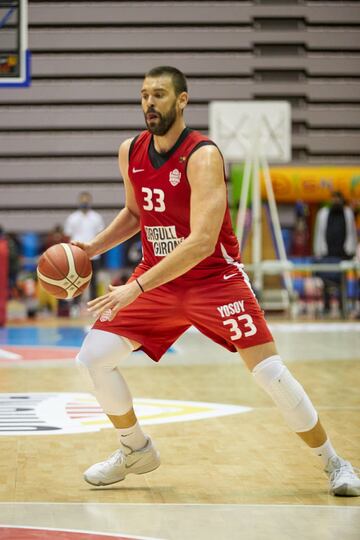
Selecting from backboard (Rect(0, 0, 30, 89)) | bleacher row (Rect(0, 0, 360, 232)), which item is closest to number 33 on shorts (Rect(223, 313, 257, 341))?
backboard (Rect(0, 0, 30, 89))

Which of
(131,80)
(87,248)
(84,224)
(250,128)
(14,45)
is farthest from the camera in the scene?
(131,80)

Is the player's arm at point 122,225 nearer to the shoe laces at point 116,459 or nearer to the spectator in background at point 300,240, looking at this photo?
the shoe laces at point 116,459

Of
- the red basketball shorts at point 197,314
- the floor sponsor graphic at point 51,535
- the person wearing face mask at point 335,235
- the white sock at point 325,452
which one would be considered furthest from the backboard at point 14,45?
the floor sponsor graphic at point 51,535

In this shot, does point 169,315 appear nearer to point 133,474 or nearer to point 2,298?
point 133,474

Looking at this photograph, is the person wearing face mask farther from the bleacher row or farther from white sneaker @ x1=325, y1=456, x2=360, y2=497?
white sneaker @ x1=325, y1=456, x2=360, y2=497

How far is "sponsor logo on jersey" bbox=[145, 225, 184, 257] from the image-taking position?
4.05 meters

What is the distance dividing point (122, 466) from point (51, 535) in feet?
3.08

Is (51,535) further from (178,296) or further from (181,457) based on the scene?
(181,457)

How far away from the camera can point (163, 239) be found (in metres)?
4.07

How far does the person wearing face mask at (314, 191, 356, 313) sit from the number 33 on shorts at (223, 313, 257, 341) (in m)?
10.7

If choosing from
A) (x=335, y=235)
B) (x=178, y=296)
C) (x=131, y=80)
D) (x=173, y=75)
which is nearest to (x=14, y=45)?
(x=335, y=235)

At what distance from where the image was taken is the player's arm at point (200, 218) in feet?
12.4

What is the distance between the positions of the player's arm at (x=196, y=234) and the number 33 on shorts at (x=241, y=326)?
0.28 metres

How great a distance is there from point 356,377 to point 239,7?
1160 cm
